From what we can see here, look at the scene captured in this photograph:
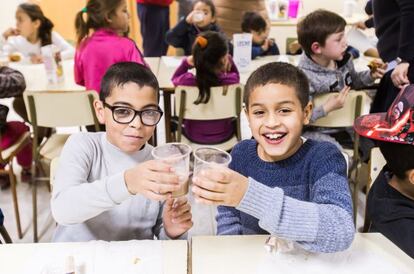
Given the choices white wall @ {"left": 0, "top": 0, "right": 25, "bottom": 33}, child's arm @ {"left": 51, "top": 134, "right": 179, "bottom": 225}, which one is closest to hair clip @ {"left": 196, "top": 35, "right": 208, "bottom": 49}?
child's arm @ {"left": 51, "top": 134, "right": 179, "bottom": 225}

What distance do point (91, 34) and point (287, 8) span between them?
3362 mm

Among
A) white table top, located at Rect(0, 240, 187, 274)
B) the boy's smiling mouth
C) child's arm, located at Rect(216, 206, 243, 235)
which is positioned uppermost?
the boy's smiling mouth

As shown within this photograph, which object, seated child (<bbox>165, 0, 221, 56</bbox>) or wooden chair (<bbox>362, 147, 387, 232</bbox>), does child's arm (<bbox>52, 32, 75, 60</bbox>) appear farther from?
wooden chair (<bbox>362, 147, 387, 232</bbox>)

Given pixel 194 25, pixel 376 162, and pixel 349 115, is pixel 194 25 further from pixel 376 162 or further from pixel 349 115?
pixel 376 162

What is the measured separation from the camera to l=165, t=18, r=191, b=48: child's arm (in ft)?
12.8

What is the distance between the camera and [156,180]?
0.99m

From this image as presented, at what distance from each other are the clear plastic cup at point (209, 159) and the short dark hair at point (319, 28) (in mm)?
1673

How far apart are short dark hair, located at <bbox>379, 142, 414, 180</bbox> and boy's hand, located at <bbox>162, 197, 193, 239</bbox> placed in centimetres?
70

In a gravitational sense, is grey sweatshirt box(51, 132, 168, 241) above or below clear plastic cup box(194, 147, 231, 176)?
below

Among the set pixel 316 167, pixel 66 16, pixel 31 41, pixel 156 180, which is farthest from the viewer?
pixel 66 16

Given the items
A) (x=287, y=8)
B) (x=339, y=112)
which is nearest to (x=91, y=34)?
(x=339, y=112)

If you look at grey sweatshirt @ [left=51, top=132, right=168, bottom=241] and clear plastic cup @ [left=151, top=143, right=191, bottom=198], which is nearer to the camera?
clear plastic cup @ [left=151, top=143, right=191, bottom=198]

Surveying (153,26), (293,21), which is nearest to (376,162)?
(153,26)

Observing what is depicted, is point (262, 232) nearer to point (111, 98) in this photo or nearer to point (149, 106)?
point (149, 106)
